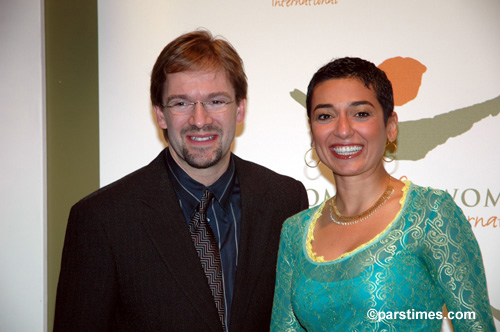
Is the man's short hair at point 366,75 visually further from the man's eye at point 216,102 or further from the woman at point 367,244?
the man's eye at point 216,102

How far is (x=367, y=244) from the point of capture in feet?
5.37

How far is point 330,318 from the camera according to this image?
1.67m

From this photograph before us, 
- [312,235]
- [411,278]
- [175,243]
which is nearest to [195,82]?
[175,243]

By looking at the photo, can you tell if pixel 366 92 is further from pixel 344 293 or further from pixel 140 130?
pixel 140 130

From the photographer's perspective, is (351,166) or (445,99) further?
(445,99)

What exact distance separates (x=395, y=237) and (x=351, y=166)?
31 centimetres

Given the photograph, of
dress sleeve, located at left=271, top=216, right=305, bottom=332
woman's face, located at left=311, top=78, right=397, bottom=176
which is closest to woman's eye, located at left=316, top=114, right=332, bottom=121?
woman's face, located at left=311, top=78, right=397, bottom=176

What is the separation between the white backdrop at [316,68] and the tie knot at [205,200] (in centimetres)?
93

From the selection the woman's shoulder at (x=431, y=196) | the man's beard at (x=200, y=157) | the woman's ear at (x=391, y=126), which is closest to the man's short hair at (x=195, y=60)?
the man's beard at (x=200, y=157)

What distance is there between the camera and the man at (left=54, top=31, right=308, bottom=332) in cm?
196

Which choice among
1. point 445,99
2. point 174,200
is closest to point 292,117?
point 445,99

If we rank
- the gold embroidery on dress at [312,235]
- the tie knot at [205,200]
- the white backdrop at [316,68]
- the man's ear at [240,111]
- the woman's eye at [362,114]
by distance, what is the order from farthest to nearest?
the white backdrop at [316,68] < the man's ear at [240,111] < the tie knot at [205,200] < the woman's eye at [362,114] < the gold embroidery on dress at [312,235]

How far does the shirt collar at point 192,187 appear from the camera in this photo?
2143 mm

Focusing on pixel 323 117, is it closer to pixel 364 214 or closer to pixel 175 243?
pixel 364 214
